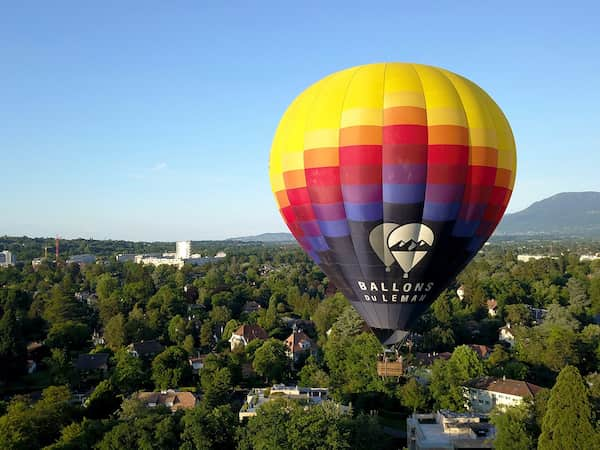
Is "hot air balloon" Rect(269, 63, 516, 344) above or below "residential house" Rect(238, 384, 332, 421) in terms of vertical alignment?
above

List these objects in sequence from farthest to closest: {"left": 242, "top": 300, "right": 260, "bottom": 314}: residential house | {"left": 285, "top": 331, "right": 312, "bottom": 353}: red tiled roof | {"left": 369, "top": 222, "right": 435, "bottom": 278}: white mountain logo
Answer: {"left": 242, "top": 300, "right": 260, "bottom": 314}: residential house, {"left": 285, "top": 331, "right": 312, "bottom": 353}: red tiled roof, {"left": 369, "top": 222, "right": 435, "bottom": 278}: white mountain logo

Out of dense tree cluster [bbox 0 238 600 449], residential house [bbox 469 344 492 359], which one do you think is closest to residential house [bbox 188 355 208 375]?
dense tree cluster [bbox 0 238 600 449]

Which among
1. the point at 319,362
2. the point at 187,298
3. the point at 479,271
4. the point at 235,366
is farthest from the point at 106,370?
the point at 479,271

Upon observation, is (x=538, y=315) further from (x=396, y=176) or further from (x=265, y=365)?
(x=396, y=176)

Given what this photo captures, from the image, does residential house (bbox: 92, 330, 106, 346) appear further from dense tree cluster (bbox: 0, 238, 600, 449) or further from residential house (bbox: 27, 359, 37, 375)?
residential house (bbox: 27, 359, 37, 375)

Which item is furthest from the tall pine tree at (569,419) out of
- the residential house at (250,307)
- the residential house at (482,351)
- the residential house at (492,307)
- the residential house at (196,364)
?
the residential house at (250,307)

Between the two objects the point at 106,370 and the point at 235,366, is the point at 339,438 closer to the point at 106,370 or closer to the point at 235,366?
the point at 235,366

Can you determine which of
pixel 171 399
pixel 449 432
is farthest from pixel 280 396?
pixel 449 432
